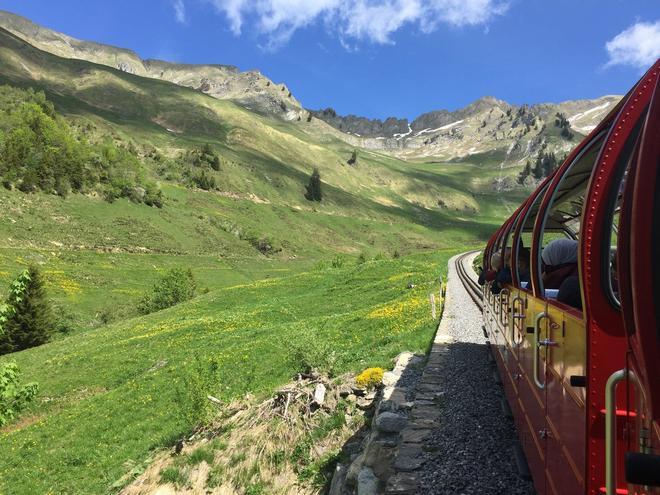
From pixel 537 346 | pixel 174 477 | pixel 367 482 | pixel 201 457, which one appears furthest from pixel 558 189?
pixel 174 477

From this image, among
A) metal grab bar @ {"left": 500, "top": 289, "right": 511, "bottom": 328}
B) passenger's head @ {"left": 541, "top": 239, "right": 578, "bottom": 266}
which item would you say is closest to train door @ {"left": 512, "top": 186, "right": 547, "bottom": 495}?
passenger's head @ {"left": 541, "top": 239, "right": 578, "bottom": 266}

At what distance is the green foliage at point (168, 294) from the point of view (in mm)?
46875

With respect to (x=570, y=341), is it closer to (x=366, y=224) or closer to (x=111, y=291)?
(x=111, y=291)

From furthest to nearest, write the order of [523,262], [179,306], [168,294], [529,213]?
[168,294] < [179,306] < [523,262] < [529,213]

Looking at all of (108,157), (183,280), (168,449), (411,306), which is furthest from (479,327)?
(108,157)

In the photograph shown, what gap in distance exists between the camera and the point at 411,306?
22.8 meters

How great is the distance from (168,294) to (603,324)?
159 ft

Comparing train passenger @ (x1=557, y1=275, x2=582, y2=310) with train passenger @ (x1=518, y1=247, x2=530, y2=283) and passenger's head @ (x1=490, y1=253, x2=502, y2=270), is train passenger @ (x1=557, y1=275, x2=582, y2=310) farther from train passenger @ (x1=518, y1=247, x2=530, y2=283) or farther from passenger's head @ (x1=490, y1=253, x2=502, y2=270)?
passenger's head @ (x1=490, y1=253, x2=502, y2=270)

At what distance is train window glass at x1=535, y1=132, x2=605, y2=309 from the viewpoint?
415 centimetres

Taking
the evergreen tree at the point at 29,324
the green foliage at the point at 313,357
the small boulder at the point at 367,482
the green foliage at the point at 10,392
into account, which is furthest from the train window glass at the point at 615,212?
the evergreen tree at the point at 29,324

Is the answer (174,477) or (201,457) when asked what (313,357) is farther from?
(174,477)

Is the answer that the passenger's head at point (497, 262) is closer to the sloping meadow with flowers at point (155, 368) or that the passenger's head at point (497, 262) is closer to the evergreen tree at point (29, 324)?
the sloping meadow with flowers at point (155, 368)

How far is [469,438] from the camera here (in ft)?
24.3

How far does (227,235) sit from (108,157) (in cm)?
3015
